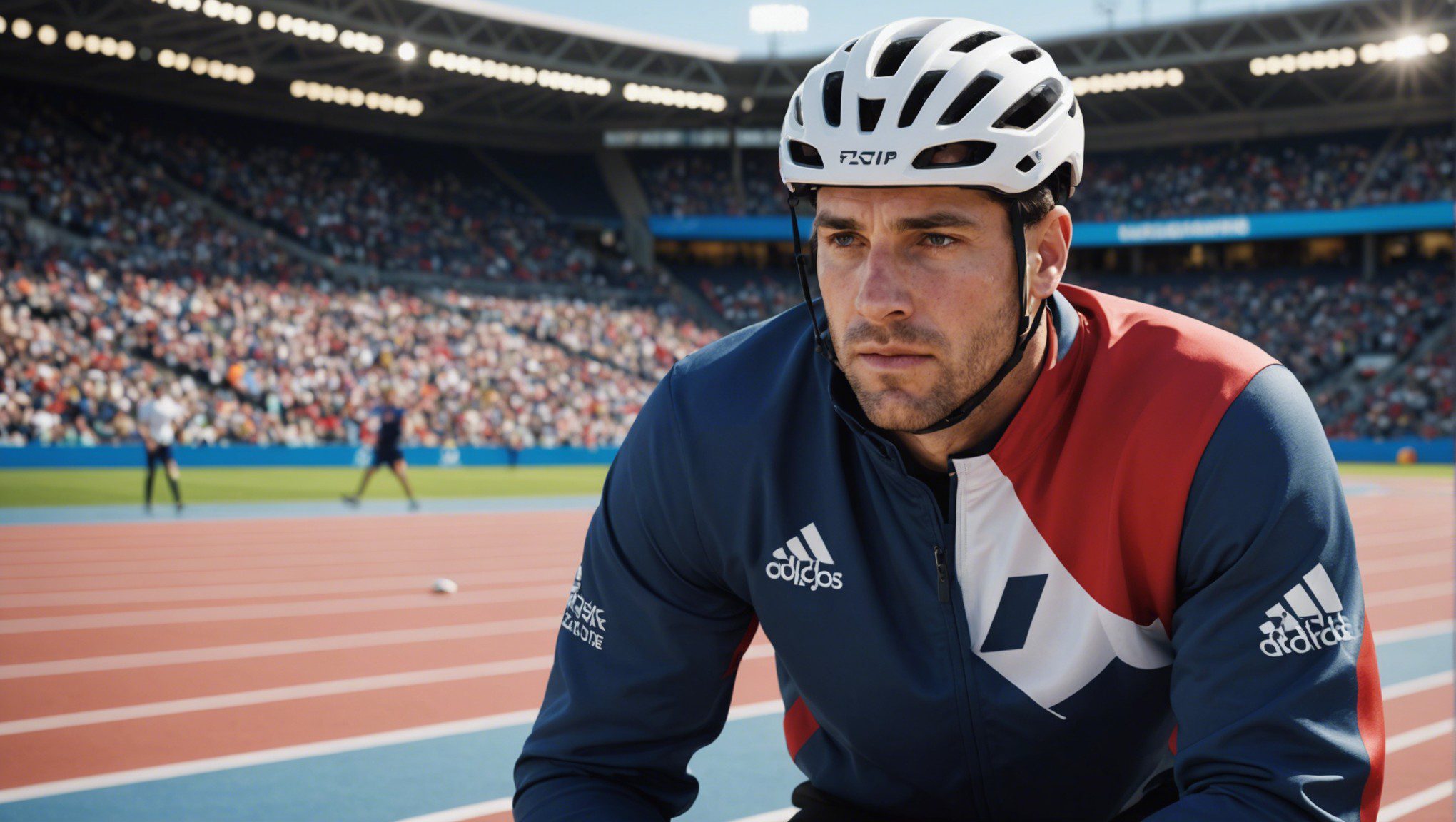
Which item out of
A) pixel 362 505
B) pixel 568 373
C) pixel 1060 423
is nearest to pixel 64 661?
pixel 1060 423

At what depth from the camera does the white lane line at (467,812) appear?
13.5 ft

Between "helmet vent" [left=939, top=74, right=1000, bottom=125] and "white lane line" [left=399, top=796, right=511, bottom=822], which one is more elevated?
"helmet vent" [left=939, top=74, right=1000, bottom=125]

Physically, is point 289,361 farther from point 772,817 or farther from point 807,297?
point 807,297

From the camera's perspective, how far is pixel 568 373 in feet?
100

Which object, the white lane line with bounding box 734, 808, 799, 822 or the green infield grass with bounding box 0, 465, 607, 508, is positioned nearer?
the white lane line with bounding box 734, 808, 799, 822

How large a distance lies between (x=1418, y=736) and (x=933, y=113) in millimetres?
Result: 4812

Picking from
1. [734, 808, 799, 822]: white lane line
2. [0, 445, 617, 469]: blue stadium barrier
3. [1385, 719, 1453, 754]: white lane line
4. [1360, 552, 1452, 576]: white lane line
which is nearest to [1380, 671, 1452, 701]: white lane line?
[1385, 719, 1453, 754]: white lane line

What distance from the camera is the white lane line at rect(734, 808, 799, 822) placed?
4.17m

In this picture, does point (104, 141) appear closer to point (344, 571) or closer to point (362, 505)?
point (362, 505)

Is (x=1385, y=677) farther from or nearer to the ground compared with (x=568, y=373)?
nearer to the ground

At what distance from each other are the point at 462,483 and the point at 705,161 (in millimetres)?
23785

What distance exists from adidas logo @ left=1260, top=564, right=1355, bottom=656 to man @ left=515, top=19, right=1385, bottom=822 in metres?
0.12

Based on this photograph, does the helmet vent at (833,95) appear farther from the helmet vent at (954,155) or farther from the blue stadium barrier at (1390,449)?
the blue stadium barrier at (1390,449)

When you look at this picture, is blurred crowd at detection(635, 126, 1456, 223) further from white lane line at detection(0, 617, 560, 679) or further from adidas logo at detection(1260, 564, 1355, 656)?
adidas logo at detection(1260, 564, 1355, 656)
